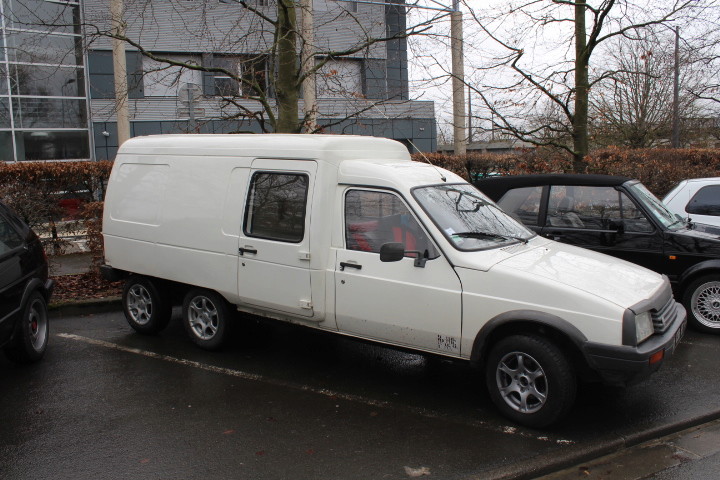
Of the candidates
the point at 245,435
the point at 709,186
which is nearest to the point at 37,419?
the point at 245,435

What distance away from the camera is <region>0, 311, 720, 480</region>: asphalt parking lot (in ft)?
13.7

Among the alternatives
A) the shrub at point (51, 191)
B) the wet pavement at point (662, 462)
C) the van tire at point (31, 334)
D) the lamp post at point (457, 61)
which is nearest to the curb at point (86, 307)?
the van tire at point (31, 334)

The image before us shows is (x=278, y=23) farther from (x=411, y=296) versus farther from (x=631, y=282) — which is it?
(x=631, y=282)

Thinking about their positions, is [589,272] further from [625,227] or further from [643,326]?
[625,227]

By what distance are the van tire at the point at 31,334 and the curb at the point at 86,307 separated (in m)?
1.87

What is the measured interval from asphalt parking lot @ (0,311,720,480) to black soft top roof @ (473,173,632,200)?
2075 millimetres

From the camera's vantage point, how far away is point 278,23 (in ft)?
29.4

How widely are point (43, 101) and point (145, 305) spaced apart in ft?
59.7

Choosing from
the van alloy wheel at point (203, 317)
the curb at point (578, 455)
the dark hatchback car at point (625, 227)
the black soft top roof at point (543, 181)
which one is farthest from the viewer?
the black soft top roof at point (543, 181)

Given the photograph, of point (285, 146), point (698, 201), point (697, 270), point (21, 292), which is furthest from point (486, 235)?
point (698, 201)

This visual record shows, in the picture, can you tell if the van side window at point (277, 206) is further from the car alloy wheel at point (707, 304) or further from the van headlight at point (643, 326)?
the car alloy wheel at point (707, 304)

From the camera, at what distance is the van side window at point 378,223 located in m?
5.14

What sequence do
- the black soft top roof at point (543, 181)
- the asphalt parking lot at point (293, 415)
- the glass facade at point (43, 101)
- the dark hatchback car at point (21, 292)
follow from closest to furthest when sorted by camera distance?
the asphalt parking lot at point (293, 415)
the dark hatchback car at point (21, 292)
the black soft top roof at point (543, 181)
the glass facade at point (43, 101)

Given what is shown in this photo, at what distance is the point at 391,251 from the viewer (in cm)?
479
